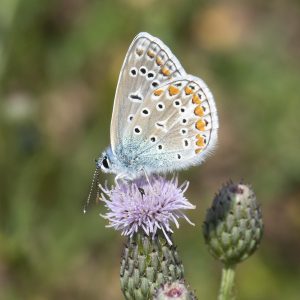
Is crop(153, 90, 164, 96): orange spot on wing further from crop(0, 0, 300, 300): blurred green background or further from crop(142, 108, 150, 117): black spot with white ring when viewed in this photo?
crop(0, 0, 300, 300): blurred green background

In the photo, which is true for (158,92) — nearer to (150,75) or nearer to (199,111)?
(150,75)

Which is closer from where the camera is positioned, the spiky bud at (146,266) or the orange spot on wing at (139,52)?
the spiky bud at (146,266)

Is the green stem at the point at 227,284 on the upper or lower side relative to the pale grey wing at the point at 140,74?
lower

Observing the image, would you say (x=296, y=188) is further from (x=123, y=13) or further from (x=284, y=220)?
(x=123, y=13)

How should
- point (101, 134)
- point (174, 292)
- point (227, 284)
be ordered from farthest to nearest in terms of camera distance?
point (101, 134) < point (227, 284) < point (174, 292)

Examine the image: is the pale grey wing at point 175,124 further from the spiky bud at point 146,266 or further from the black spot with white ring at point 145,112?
the spiky bud at point 146,266

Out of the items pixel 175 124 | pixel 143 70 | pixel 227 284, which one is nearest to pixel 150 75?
pixel 143 70

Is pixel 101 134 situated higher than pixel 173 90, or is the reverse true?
pixel 101 134

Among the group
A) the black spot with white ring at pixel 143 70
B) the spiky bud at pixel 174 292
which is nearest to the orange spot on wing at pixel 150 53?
the black spot with white ring at pixel 143 70
